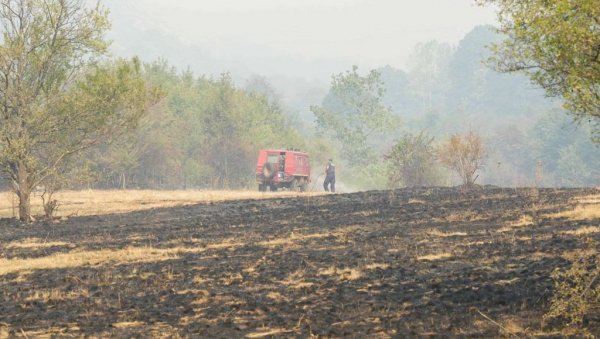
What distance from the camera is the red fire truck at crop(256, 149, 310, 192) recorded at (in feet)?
172

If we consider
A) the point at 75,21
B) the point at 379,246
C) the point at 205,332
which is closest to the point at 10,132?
the point at 75,21

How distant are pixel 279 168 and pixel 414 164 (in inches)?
371

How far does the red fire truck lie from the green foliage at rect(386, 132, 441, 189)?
629 cm

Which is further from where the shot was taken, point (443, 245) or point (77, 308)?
point (443, 245)

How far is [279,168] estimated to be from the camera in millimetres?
52562

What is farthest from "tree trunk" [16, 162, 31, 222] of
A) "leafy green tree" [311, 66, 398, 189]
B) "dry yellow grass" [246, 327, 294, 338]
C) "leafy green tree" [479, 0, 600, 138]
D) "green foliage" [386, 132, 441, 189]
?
"leafy green tree" [311, 66, 398, 189]

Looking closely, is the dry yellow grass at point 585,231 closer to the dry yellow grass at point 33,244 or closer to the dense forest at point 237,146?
the dry yellow grass at point 33,244

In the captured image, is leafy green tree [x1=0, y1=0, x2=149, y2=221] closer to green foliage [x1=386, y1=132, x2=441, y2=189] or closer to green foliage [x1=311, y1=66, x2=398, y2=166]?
green foliage [x1=386, y1=132, x2=441, y2=189]

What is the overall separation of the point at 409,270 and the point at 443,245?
3.71 m

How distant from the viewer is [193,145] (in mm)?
75250

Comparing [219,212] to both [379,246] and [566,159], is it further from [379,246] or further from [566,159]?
[566,159]

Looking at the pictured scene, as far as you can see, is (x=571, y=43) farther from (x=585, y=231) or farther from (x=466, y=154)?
(x=466, y=154)

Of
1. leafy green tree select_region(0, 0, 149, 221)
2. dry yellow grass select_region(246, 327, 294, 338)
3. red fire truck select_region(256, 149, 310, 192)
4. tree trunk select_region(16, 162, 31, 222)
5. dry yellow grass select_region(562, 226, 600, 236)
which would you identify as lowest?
dry yellow grass select_region(246, 327, 294, 338)

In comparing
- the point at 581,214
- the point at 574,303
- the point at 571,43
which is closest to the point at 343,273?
the point at 574,303
